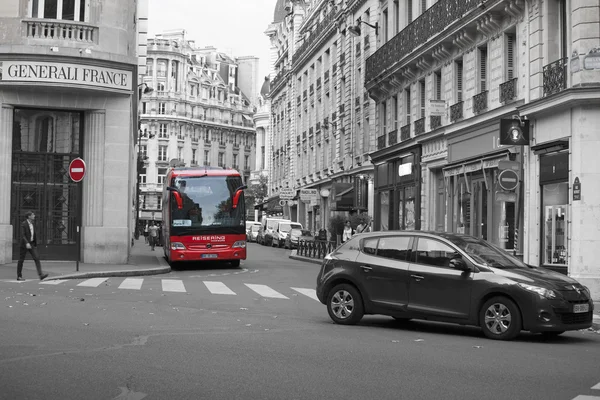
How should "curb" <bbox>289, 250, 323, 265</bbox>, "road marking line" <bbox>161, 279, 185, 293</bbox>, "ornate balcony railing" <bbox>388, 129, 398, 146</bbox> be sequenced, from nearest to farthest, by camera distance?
"road marking line" <bbox>161, 279, 185, 293</bbox> < "curb" <bbox>289, 250, 323, 265</bbox> < "ornate balcony railing" <bbox>388, 129, 398, 146</bbox>

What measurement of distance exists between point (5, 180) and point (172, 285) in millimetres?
8201

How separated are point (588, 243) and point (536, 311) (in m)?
9.51

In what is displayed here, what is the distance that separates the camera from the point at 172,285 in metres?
21.0

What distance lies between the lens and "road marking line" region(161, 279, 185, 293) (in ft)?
64.5

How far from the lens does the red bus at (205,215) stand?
28.8 m

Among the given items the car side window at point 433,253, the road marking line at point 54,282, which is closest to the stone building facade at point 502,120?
the car side window at point 433,253

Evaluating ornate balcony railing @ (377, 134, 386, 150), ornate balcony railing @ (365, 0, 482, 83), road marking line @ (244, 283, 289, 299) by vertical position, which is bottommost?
road marking line @ (244, 283, 289, 299)

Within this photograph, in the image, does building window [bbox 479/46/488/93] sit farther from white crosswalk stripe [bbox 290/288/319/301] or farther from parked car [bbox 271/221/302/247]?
parked car [bbox 271/221/302/247]

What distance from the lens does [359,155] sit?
4697 cm

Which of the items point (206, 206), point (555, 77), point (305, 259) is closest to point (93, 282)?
point (206, 206)

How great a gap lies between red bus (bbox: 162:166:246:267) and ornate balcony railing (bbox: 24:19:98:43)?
5.31m

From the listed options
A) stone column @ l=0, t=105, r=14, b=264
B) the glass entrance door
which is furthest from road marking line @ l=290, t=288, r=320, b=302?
stone column @ l=0, t=105, r=14, b=264

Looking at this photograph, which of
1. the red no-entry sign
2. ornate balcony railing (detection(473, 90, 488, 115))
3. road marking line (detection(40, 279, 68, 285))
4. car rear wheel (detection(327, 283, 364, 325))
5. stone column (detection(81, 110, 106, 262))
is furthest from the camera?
stone column (detection(81, 110, 106, 262))

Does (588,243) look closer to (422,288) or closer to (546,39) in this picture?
(546,39)
